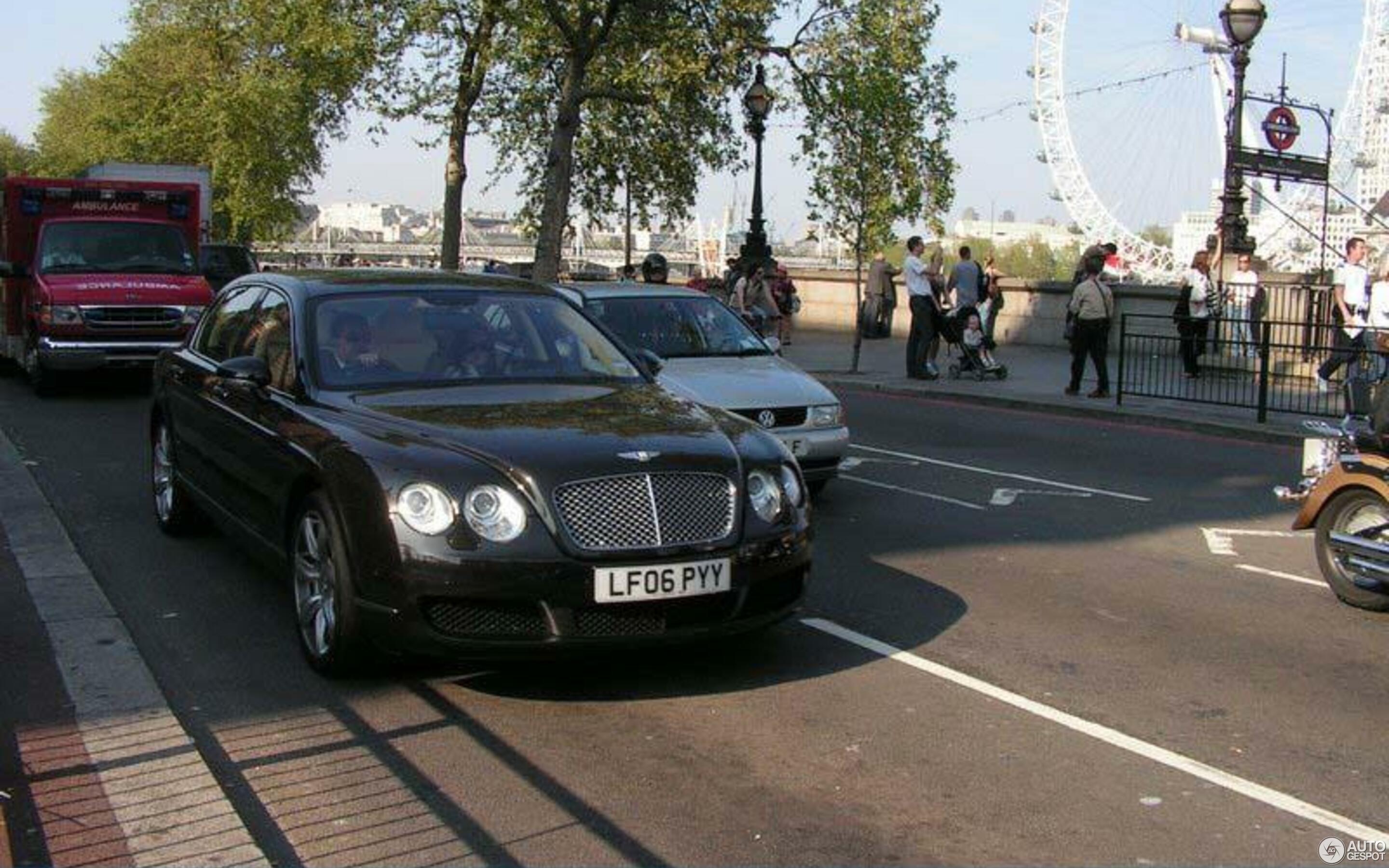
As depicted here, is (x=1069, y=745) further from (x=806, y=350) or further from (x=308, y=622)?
(x=806, y=350)

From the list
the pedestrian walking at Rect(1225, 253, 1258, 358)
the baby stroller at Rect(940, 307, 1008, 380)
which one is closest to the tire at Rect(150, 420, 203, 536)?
the baby stroller at Rect(940, 307, 1008, 380)

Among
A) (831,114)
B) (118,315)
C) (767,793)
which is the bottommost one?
(767,793)

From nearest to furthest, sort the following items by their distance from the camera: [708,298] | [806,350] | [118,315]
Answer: [708,298] < [118,315] < [806,350]

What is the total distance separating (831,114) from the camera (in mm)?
31156

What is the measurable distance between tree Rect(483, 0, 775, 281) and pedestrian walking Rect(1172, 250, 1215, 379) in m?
12.8

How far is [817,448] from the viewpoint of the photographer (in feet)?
33.0

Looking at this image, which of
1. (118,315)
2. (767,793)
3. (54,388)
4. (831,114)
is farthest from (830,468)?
(831,114)

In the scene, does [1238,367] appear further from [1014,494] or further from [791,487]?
[791,487]

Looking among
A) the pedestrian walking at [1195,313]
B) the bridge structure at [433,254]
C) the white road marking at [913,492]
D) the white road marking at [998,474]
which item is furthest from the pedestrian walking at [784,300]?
the bridge structure at [433,254]

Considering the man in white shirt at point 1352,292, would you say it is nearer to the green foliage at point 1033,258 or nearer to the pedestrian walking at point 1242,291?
the pedestrian walking at point 1242,291

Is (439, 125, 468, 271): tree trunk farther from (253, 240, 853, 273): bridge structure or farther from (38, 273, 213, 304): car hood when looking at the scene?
(253, 240, 853, 273): bridge structure

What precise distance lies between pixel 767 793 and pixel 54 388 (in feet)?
49.7

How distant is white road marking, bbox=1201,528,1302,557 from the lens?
30.5ft

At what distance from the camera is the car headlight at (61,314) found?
16.5 metres
